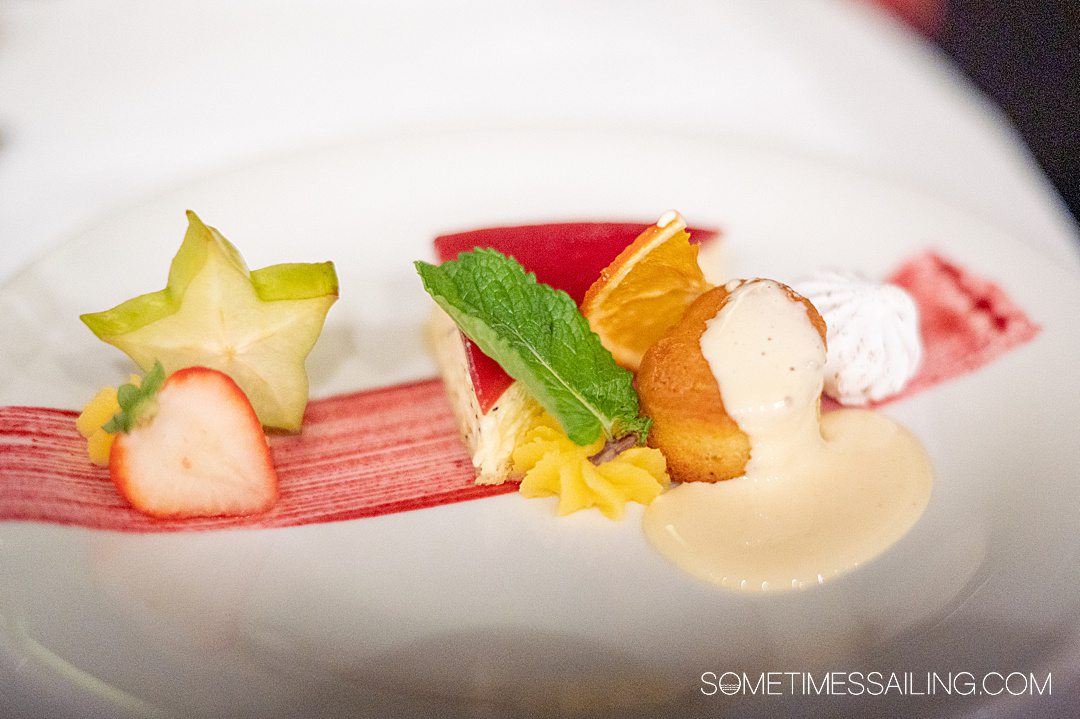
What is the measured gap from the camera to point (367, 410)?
1.96 metres

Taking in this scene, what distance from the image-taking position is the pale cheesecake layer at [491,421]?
179cm

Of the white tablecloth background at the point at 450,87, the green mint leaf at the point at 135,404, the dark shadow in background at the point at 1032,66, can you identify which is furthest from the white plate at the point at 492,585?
the dark shadow in background at the point at 1032,66

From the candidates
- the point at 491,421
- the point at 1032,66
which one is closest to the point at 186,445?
the point at 491,421

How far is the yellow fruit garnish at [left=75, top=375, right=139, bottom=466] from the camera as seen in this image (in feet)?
5.44

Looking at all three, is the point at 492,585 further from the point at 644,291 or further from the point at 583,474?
the point at 644,291

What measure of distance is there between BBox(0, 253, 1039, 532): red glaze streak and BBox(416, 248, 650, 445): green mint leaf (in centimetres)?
24

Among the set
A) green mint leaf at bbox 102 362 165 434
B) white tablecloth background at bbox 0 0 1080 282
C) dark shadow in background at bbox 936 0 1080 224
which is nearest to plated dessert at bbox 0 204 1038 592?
green mint leaf at bbox 102 362 165 434

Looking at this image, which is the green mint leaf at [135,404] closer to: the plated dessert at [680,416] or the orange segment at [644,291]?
the plated dessert at [680,416]

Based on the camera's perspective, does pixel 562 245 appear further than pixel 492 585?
Yes

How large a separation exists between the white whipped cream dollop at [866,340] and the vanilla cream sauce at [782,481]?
0.14 m

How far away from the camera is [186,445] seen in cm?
154

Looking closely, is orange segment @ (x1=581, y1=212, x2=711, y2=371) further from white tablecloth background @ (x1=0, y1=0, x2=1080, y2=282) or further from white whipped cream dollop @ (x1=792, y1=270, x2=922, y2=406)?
white tablecloth background @ (x1=0, y1=0, x2=1080, y2=282)

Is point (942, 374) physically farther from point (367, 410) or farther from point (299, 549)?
point (299, 549)

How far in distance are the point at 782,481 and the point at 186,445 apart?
1.07 meters
